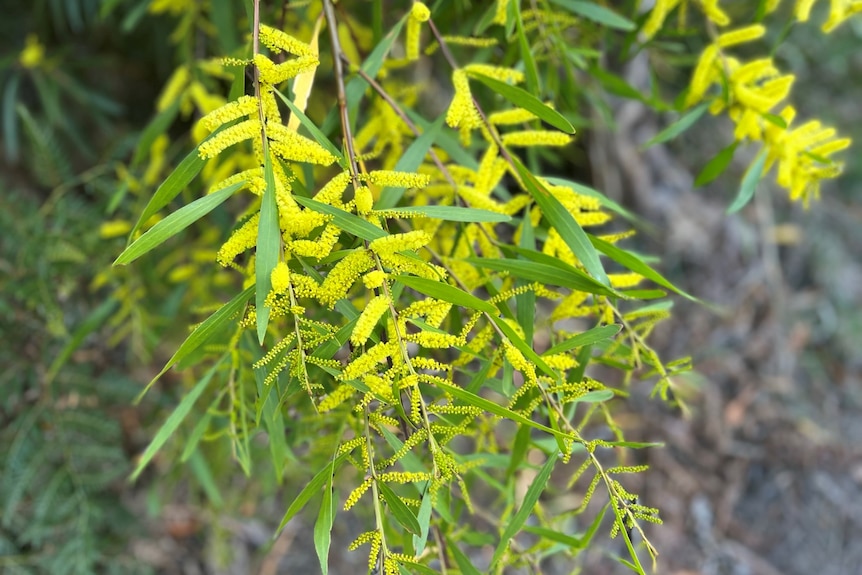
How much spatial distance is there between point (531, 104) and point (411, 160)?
11cm

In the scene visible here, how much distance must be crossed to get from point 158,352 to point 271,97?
4.38 feet

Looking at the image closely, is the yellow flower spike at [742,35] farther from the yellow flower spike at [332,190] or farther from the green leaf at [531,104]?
the yellow flower spike at [332,190]

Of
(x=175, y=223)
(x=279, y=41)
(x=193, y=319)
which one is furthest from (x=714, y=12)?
(x=193, y=319)

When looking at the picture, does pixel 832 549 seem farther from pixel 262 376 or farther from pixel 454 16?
pixel 262 376

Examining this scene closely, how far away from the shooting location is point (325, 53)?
1.02 meters

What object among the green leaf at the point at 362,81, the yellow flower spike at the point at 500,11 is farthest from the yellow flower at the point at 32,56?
the yellow flower spike at the point at 500,11

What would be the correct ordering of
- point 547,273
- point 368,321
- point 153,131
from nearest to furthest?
point 368,321, point 547,273, point 153,131

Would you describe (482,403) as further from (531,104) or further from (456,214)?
(531,104)

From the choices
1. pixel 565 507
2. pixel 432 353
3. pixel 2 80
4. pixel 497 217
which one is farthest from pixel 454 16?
pixel 565 507

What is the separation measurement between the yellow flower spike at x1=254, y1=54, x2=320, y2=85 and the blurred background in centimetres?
56

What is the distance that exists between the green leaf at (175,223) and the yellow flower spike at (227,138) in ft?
0.09

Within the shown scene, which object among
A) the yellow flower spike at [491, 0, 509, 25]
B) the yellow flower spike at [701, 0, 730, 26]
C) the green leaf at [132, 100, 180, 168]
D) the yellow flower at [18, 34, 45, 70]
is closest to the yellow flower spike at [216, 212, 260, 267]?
the yellow flower spike at [491, 0, 509, 25]

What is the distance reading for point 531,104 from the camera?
0.58 metres

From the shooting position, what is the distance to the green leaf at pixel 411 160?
0.60 meters
